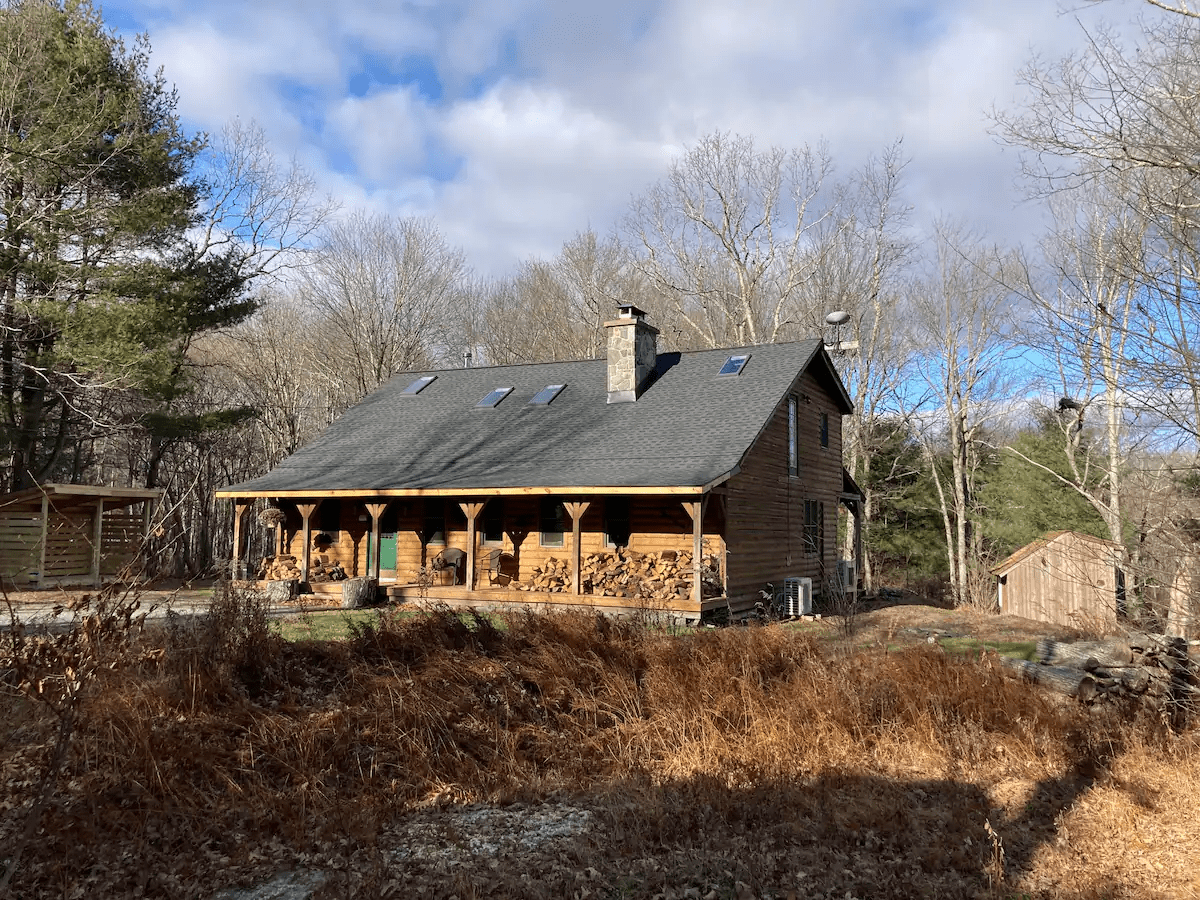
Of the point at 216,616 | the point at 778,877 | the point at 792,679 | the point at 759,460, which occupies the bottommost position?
the point at 778,877

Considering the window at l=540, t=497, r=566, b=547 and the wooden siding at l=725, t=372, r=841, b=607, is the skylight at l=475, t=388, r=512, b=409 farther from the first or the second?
the wooden siding at l=725, t=372, r=841, b=607

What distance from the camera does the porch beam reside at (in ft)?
57.3

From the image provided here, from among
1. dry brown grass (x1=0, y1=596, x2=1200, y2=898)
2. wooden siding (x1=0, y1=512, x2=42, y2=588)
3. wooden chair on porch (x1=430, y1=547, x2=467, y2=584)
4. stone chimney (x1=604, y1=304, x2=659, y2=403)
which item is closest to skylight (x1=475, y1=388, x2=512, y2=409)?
stone chimney (x1=604, y1=304, x2=659, y2=403)

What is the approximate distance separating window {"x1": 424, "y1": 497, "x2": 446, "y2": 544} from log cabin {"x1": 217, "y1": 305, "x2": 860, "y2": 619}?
4 cm

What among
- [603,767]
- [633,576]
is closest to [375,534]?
[633,576]

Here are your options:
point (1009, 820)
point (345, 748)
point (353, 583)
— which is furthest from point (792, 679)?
point (353, 583)

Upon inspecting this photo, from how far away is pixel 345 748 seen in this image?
6.89 meters

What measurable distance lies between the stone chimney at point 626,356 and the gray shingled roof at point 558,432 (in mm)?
330

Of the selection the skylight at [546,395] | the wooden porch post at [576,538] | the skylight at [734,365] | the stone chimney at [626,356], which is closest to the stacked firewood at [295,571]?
the skylight at [546,395]

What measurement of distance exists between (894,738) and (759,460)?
10.5 m

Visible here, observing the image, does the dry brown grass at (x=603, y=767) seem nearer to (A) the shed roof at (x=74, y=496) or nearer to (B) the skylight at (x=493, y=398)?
(B) the skylight at (x=493, y=398)

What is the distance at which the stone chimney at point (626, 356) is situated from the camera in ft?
63.9

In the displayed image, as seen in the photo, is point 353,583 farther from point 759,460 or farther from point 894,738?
point 894,738

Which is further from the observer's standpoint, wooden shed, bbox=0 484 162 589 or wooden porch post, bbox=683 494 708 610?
wooden shed, bbox=0 484 162 589
